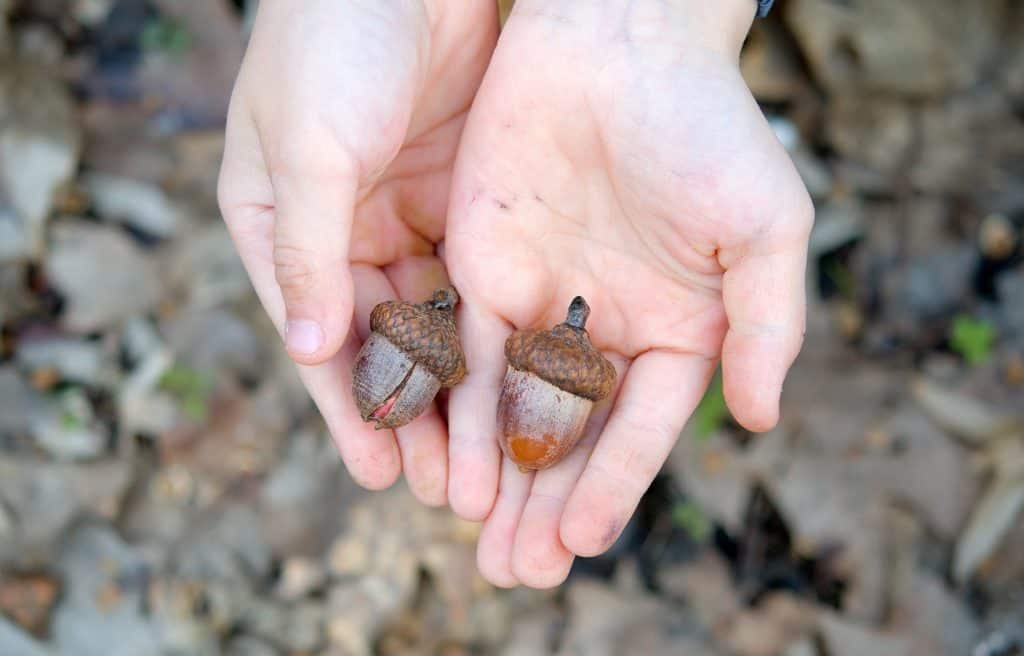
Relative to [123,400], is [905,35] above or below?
above

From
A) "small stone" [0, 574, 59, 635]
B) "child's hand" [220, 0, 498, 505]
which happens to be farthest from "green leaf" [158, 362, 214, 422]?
"child's hand" [220, 0, 498, 505]

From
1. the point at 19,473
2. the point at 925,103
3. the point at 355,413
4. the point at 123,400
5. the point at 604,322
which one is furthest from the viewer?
the point at 925,103

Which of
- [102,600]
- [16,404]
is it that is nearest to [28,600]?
[102,600]

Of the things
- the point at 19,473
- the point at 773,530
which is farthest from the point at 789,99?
the point at 19,473

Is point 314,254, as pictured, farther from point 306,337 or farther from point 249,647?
point 249,647

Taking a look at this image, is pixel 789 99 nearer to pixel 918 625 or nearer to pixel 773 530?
pixel 773 530

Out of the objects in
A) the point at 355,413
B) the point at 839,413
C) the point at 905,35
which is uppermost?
the point at 905,35

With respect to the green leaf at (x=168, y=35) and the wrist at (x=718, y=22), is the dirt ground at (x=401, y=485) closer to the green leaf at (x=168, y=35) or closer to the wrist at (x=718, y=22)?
the green leaf at (x=168, y=35)
